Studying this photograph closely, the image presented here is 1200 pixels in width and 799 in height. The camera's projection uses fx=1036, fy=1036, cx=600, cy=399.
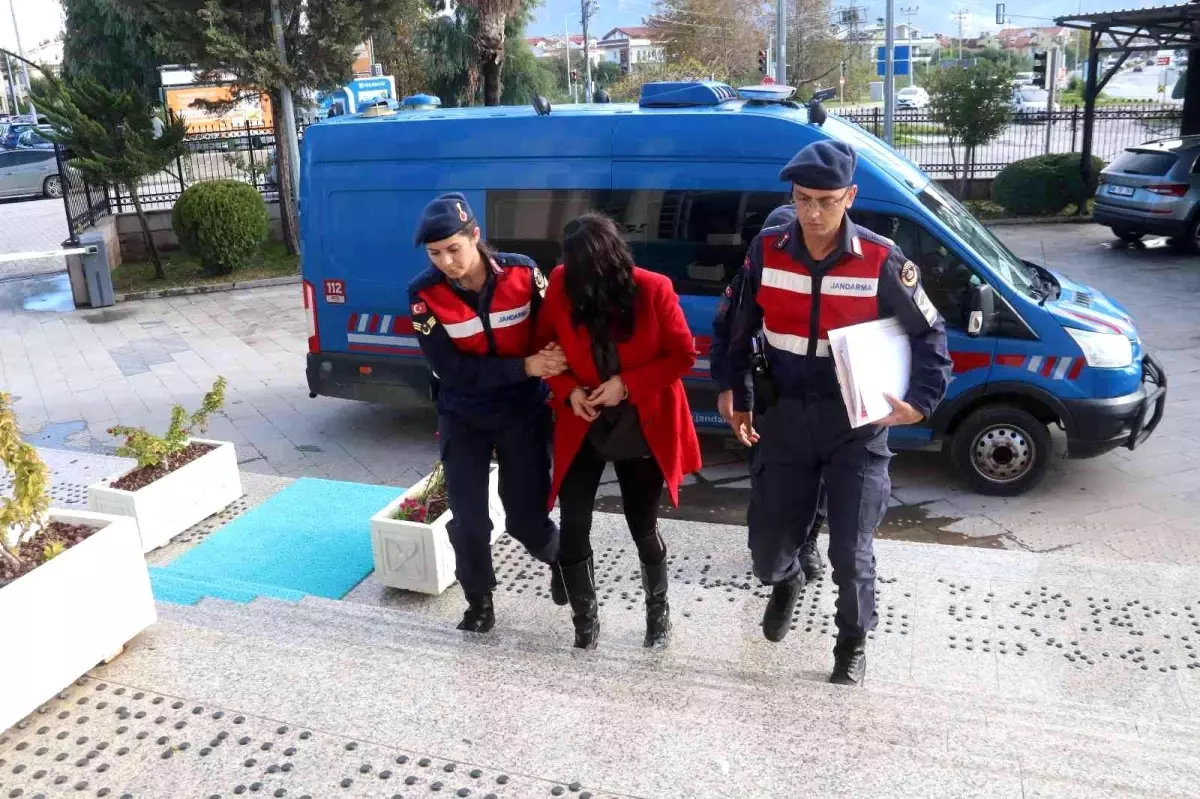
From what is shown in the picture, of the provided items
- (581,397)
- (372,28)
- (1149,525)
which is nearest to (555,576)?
(581,397)

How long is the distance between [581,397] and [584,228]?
57 cm

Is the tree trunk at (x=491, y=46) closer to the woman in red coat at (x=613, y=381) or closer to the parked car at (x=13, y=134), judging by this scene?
the woman in red coat at (x=613, y=381)

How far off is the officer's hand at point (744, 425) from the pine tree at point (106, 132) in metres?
12.1

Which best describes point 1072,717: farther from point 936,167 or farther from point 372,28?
point 936,167

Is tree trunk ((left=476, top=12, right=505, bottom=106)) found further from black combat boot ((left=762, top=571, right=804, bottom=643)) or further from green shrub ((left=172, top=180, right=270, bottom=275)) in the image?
black combat boot ((left=762, top=571, right=804, bottom=643))

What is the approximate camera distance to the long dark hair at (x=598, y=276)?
3.37 m

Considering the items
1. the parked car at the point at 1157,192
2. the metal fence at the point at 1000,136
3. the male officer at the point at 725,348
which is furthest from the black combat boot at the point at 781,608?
the metal fence at the point at 1000,136

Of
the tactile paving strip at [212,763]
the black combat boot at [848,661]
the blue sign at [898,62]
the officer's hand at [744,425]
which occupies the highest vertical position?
the blue sign at [898,62]

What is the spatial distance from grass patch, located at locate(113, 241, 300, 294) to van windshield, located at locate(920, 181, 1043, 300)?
33.2 ft

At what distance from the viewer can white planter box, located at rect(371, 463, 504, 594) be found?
4.72 meters

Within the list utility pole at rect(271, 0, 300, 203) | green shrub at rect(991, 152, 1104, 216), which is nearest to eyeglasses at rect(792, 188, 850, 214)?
utility pole at rect(271, 0, 300, 203)

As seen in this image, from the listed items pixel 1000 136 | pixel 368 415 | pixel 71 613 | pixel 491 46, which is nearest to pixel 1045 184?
pixel 1000 136

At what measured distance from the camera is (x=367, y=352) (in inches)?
286

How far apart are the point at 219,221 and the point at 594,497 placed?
11.4m
